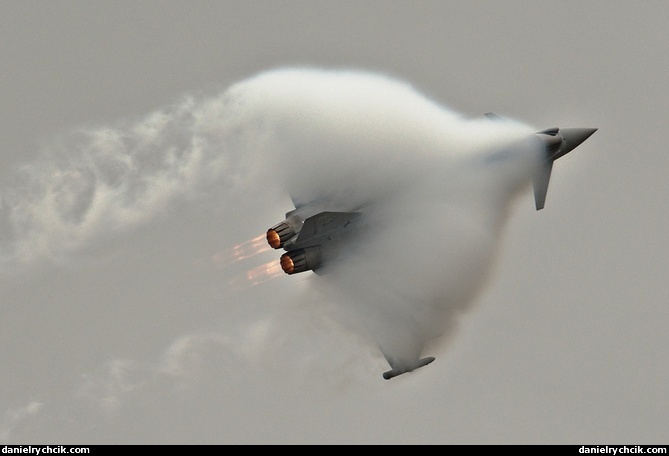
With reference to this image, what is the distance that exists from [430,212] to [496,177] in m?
3.36

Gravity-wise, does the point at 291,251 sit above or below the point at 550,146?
below

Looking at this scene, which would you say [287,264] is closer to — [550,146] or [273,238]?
[273,238]

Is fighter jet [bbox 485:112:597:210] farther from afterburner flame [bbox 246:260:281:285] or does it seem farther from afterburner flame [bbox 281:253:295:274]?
afterburner flame [bbox 246:260:281:285]

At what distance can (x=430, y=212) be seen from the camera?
162ft

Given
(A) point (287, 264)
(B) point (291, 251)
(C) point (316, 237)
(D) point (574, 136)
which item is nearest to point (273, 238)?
(B) point (291, 251)

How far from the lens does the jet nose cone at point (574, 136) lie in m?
51.7

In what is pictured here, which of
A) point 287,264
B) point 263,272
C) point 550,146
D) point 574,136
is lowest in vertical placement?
point 287,264

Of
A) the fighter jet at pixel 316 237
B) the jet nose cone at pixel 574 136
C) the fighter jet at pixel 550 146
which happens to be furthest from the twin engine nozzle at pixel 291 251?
the jet nose cone at pixel 574 136

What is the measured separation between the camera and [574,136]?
51875mm

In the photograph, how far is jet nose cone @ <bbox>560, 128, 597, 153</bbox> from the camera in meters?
51.7
